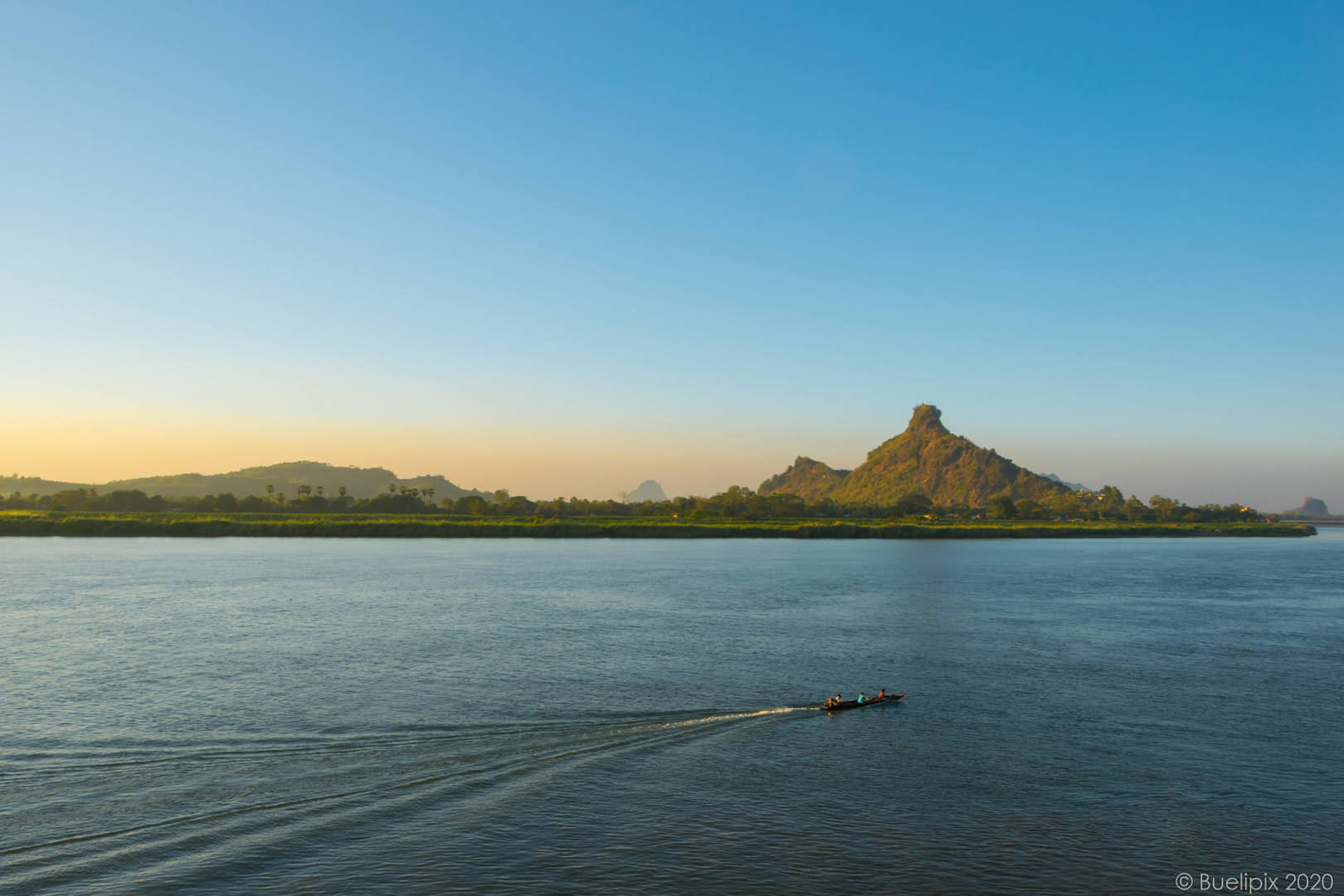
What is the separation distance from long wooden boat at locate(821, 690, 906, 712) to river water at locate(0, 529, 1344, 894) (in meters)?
0.40

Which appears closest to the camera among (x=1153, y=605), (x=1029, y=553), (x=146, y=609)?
(x=146, y=609)

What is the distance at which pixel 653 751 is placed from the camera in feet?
91.3

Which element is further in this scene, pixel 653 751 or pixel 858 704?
pixel 858 704

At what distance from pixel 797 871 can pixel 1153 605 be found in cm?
6620

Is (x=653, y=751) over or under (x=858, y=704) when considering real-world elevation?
under

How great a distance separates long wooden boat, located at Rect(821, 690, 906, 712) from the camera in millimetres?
33594

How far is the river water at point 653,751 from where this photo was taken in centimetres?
1939

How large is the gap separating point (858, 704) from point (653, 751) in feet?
34.0

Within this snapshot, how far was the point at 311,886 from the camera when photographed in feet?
58.5

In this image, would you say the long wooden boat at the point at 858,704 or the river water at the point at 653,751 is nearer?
the river water at the point at 653,751

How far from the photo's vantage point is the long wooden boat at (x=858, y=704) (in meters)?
33.6

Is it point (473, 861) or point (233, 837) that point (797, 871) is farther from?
point (233, 837)

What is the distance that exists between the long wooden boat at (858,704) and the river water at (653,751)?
1.32 feet

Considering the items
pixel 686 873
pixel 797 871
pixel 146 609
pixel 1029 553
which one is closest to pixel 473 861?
pixel 686 873
